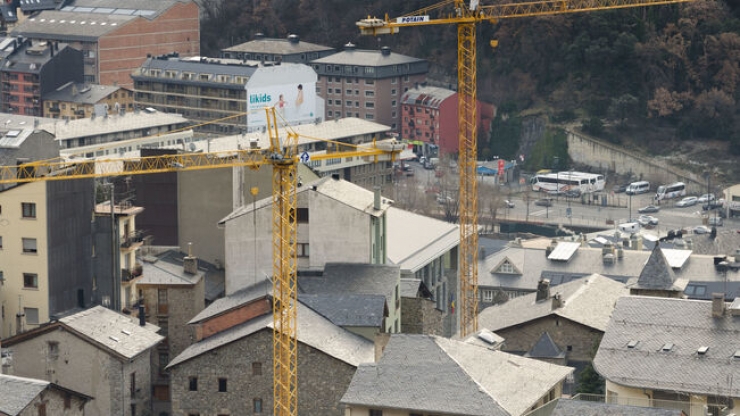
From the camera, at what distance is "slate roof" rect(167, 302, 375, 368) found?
60.4 m

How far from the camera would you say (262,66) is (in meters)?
142

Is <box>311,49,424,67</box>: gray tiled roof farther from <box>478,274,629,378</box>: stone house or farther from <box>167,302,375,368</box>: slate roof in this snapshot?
<box>167,302,375,368</box>: slate roof

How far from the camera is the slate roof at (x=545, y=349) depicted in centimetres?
7000

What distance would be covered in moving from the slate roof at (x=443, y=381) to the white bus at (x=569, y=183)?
71.6 meters

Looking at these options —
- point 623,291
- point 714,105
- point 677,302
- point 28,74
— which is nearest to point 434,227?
point 623,291

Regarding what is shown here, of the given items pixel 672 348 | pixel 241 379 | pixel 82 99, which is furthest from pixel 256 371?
pixel 82 99

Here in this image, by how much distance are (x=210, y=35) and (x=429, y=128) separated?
3129 cm

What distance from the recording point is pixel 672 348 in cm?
5644

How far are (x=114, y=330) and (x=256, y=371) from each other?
16.4 ft

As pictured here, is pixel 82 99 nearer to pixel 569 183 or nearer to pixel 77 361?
pixel 569 183

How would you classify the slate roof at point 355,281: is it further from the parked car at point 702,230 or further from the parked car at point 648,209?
the parked car at point 648,209

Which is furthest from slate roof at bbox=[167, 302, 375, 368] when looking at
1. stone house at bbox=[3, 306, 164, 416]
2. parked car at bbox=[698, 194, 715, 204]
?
parked car at bbox=[698, 194, 715, 204]

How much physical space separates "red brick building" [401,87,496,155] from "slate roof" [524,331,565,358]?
227ft

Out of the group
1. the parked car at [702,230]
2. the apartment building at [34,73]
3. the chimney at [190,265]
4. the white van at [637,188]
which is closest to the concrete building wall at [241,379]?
the chimney at [190,265]
